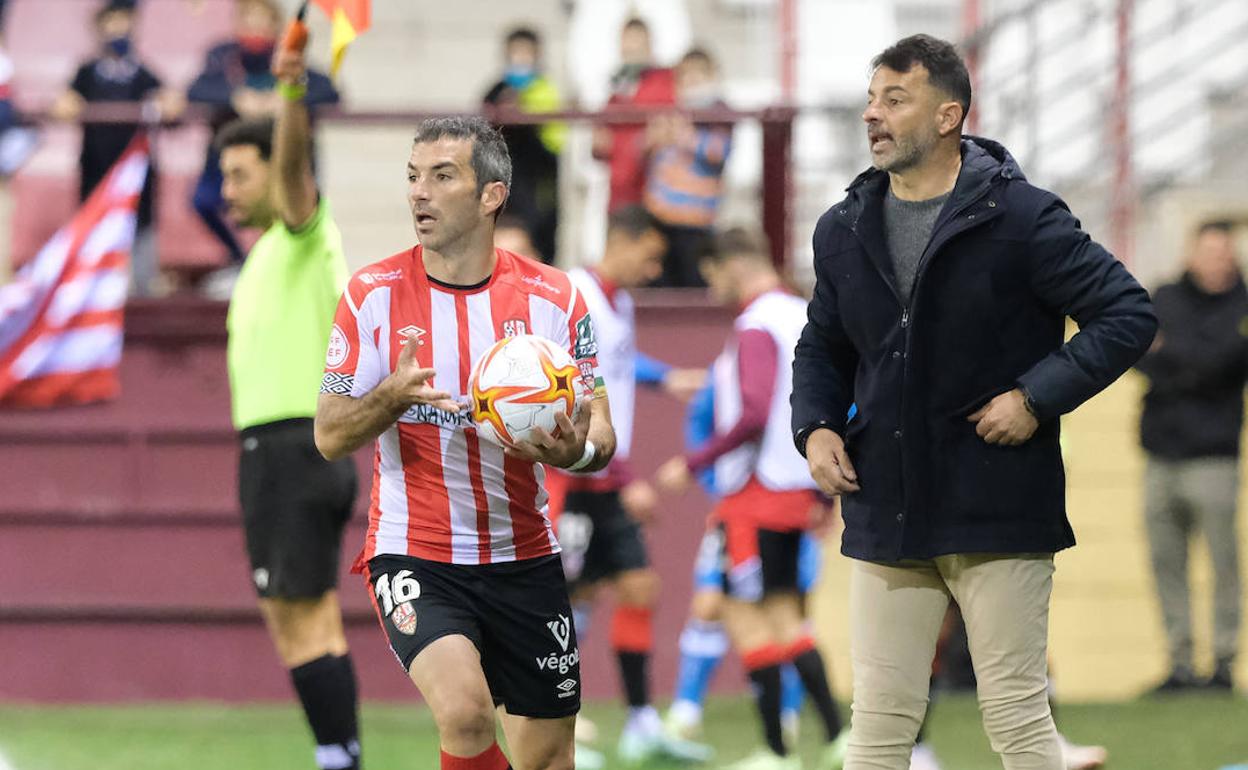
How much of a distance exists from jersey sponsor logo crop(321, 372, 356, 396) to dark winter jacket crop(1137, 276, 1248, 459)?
7.52 metres

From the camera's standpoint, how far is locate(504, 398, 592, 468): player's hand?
534 centimetres

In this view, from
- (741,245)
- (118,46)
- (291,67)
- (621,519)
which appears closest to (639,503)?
(621,519)

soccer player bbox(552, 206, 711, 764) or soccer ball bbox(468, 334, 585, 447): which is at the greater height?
soccer ball bbox(468, 334, 585, 447)

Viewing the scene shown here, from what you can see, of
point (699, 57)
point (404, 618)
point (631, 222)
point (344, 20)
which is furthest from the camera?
point (699, 57)

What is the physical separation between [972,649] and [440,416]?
1.63 metres

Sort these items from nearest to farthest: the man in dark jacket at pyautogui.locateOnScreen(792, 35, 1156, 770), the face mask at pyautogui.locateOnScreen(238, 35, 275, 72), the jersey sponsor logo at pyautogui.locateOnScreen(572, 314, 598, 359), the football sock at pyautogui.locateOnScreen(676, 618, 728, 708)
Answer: the man in dark jacket at pyautogui.locateOnScreen(792, 35, 1156, 770) < the jersey sponsor logo at pyautogui.locateOnScreen(572, 314, 598, 359) < the football sock at pyautogui.locateOnScreen(676, 618, 728, 708) < the face mask at pyautogui.locateOnScreen(238, 35, 275, 72)

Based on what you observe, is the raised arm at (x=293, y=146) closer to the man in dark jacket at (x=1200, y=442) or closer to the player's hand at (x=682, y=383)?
the player's hand at (x=682, y=383)

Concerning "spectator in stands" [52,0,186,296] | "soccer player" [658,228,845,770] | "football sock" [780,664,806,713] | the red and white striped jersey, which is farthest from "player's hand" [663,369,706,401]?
the red and white striped jersey

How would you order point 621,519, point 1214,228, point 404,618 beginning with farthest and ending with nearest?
point 1214,228 < point 621,519 < point 404,618

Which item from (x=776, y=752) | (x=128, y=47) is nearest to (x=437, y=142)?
(x=776, y=752)

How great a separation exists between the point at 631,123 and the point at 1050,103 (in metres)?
3.45

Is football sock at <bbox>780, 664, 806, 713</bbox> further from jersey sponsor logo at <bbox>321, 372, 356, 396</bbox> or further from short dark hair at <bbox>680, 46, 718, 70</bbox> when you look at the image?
jersey sponsor logo at <bbox>321, 372, 356, 396</bbox>

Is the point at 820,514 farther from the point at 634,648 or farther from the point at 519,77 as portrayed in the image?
the point at 519,77

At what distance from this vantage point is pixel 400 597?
5.55 meters
